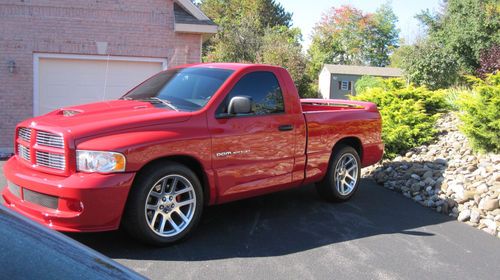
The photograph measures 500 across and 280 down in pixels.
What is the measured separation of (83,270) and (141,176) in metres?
2.68

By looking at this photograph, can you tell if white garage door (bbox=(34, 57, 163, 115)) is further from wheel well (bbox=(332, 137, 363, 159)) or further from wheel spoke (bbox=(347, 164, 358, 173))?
wheel spoke (bbox=(347, 164, 358, 173))

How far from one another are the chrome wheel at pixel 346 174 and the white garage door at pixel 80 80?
6.21 m

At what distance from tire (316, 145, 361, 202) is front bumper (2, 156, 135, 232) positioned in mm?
3152

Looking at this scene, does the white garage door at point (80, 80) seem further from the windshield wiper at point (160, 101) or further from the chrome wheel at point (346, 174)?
the chrome wheel at point (346, 174)

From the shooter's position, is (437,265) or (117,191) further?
(437,265)

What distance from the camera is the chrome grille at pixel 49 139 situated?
4.36 metres

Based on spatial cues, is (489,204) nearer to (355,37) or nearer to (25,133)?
(25,133)

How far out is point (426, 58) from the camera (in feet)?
92.4

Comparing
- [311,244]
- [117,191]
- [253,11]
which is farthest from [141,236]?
[253,11]

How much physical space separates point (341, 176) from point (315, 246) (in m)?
1.99

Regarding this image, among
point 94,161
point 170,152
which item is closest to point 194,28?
point 170,152

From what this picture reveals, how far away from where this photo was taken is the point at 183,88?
5.56m

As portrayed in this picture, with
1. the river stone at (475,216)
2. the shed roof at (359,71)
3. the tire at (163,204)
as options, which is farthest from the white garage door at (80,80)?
the shed roof at (359,71)

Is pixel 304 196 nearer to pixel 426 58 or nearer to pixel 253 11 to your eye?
pixel 426 58
